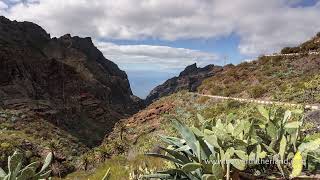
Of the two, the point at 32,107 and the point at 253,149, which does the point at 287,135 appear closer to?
the point at 253,149

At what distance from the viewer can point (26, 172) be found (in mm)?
4211

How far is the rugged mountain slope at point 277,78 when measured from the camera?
35.6 metres

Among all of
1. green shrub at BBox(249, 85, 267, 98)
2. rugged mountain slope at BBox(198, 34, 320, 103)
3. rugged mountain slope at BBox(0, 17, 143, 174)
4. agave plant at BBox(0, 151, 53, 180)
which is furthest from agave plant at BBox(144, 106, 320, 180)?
rugged mountain slope at BBox(0, 17, 143, 174)

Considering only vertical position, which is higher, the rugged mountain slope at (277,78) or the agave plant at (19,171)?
the rugged mountain slope at (277,78)

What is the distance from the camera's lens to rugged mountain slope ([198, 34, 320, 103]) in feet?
117

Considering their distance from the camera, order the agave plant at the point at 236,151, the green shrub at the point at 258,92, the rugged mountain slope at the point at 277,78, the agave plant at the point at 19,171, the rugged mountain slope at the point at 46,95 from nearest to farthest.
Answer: the agave plant at the point at 19,171 < the agave plant at the point at 236,151 < the rugged mountain slope at the point at 277,78 < the green shrub at the point at 258,92 < the rugged mountain slope at the point at 46,95

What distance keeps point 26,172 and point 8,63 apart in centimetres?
12688

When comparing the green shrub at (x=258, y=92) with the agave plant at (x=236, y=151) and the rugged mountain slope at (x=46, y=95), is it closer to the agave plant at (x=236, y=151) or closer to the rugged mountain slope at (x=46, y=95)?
the agave plant at (x=236, y=151)

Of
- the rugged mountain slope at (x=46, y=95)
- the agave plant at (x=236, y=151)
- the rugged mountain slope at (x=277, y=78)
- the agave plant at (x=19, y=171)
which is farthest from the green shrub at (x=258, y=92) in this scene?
the rugged mountain slope at (x=46, y=95)

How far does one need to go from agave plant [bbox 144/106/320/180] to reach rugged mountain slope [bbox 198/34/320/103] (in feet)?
86.1

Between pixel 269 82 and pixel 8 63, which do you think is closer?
pixel 269 82

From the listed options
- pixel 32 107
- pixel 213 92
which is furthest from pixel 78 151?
pixel 213 92

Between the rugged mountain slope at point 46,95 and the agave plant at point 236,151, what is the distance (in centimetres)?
6553

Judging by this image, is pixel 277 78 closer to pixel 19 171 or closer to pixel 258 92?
pixel 258 92
